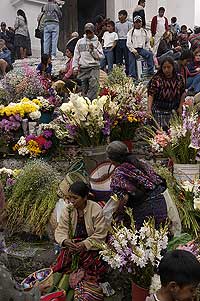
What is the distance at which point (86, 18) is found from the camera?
22.2 meters

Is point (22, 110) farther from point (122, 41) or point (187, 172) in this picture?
point (122, 41)

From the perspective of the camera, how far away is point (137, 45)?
41.2 ft

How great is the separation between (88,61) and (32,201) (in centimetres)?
505

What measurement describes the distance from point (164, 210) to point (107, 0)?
16.5m

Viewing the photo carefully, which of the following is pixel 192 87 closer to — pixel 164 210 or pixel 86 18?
pixel 164 210

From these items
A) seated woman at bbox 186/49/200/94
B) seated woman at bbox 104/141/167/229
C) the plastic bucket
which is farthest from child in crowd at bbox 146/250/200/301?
seated woman at bbox 186/49/200/94

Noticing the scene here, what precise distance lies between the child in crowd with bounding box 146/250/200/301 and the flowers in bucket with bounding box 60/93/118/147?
3081 millimetres

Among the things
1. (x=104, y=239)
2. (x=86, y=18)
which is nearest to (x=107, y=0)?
(x=86, y=18)

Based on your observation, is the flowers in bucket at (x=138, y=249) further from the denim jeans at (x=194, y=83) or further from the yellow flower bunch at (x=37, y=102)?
the denim jeans at (x=194, y=83)

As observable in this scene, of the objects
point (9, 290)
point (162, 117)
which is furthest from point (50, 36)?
point (9, 290)

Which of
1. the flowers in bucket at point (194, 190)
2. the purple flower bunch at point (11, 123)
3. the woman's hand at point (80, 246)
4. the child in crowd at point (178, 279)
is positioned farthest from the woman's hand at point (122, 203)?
the purple flower bunch at point (11, 123)

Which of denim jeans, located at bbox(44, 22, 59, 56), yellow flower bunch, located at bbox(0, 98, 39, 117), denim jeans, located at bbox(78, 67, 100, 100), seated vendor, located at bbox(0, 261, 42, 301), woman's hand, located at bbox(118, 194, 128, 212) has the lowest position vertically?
woman's hand, located at bbox(118, 194, 128, 212)

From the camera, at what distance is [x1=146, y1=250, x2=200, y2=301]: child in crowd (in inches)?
129

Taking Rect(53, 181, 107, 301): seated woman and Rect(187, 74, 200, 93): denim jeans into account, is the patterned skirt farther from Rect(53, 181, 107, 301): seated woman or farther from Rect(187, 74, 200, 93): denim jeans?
Rect(53, 181, 107, 301): seated woman
